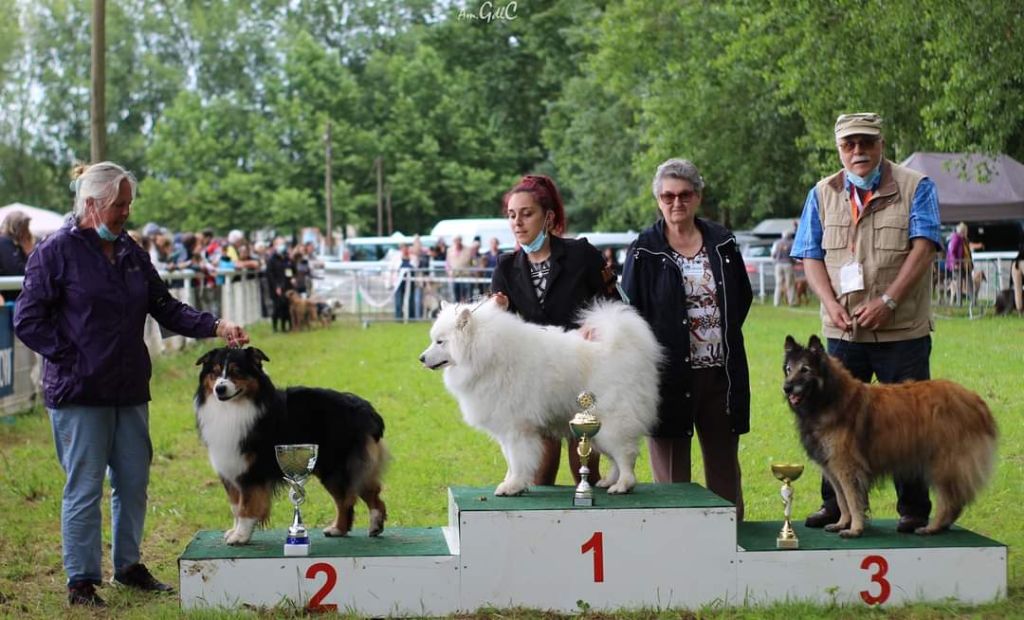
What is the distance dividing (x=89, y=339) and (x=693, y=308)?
8.73 feet

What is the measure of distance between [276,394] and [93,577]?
3.68 feet

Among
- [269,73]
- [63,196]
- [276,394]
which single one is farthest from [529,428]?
[63,196]

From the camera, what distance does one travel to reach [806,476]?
26.5ft

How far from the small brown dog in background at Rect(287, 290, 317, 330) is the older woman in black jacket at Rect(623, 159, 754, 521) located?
16.9 meters

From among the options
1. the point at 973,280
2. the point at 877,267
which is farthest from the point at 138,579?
the point at 973,280

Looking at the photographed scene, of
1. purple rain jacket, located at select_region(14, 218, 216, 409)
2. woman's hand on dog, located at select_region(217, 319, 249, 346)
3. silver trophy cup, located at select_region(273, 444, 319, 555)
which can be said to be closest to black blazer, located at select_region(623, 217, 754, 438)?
silver trophy cup, located at select_region(273, 444, 319, 555)

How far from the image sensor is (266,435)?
5.05m

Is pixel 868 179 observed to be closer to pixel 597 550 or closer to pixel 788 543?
pixel 788 543

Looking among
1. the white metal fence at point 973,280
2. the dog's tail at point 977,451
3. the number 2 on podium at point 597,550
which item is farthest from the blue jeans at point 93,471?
the white metal fence at point 973,280

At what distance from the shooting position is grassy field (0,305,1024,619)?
5289mm

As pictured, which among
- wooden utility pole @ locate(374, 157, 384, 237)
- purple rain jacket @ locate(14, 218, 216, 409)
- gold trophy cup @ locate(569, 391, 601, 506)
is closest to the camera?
gold trophy cup @ locate(569, 391, 601, 506)

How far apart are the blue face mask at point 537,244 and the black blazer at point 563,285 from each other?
0.05 metres

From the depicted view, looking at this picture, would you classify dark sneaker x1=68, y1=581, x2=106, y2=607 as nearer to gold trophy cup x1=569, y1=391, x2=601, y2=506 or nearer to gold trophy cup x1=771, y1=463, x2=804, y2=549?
gold trophy cup x1=569, y1=391, x2=601, y2=506

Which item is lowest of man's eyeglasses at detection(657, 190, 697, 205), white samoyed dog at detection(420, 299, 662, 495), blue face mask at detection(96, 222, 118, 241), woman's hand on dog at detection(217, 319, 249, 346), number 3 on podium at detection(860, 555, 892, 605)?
number 3 on podium at detection(860, 555, 892, 605)
